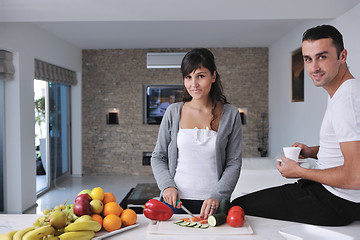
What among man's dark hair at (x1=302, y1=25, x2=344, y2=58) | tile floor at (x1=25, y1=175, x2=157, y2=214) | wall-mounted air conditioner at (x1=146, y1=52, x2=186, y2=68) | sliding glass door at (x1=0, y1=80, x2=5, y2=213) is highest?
wall-mounted air conditioner at (x1=146, y1=52, x2=186, y2=68)

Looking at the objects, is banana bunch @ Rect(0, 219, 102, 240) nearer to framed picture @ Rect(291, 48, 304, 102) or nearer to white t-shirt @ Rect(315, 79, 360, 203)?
white t-shirt @ Rect(315, 79, 360, 203)

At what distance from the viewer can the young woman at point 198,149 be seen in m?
1.66

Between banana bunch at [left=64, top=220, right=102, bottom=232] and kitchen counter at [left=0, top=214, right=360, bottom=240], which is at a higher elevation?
banana bunch at [left=64, top=220, right=102, bottom=232]

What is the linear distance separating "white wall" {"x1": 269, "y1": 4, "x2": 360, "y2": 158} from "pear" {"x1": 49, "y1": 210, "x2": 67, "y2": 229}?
Result: 11.1 feet

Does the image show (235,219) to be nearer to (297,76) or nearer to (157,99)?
(297,76)

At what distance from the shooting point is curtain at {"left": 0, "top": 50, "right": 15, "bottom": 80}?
427 cm

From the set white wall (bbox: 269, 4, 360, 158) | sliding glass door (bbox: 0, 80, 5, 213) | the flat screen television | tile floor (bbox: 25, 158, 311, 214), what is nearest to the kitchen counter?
tile floor (bbox: 25, 158, 311, 214)

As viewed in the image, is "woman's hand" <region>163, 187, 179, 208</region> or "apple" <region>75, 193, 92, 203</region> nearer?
"apple" <region>75, 193, 92, 203</region>

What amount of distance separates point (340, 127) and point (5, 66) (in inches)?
168

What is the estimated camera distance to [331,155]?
1312mm

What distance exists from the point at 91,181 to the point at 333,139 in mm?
6103

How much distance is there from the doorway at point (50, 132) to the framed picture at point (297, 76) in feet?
14.1

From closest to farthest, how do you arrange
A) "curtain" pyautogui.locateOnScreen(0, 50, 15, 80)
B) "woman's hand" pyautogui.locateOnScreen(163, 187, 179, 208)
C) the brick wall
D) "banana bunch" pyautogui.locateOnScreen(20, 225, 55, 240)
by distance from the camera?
1. "banana bunch" pyautogui.locateOnScreen(20, 225, 55, 240)
2. "woman's hand" pyautogui.locateOnScreen(163, 187, 179, 208)
3. "curtain" pyautogui.locateOnScreen(0, 50, 15, 80)
4. the brick wall

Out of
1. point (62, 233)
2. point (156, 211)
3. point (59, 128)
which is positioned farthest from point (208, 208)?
point (59, 128)
